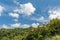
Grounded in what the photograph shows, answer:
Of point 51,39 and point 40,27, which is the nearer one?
point 51,39

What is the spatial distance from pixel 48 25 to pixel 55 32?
0.83 m

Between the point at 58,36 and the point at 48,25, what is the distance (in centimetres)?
116

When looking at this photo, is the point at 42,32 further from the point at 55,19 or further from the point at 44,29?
the point at 55,19

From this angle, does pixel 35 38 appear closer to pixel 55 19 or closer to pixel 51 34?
pixel 51 34

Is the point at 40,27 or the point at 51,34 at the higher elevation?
the point at 40,27

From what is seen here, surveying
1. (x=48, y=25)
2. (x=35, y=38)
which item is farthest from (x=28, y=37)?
(x=48, y=25)

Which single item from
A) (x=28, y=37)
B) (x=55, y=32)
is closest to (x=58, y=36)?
(x=55, y=32)

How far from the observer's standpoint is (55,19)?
13492 millimetres

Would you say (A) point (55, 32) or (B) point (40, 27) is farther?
(B) point (40, 27)

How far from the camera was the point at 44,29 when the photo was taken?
1295cm

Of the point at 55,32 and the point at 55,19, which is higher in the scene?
the point at 55,19

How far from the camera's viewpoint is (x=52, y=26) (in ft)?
42.5

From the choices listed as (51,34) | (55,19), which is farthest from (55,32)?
(55,19)

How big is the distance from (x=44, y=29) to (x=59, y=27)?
95 cm
